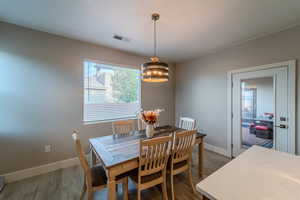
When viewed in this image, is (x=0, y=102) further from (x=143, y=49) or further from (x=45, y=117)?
(x=143, y=49)

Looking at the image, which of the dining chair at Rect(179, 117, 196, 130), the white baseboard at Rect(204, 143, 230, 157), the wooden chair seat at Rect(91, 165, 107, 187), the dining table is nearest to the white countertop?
the dining table

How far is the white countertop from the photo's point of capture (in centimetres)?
78

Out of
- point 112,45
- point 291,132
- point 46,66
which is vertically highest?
point 112,45

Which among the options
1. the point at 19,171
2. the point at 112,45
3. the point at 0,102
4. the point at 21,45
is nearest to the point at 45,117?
the point at 0,102

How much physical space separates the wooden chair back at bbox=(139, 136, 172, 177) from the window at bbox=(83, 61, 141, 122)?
1.99 metres

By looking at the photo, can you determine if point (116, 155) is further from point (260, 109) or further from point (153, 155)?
point (260, 109)

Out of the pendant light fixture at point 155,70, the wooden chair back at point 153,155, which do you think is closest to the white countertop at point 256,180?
the wooden chair back at point 153,155

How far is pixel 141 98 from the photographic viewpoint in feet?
12.7

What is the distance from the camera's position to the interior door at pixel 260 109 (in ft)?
8.05

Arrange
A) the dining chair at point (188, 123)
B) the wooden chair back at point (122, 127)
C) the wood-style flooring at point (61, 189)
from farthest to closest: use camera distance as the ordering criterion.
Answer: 1. the dining chair at point (188, 123)
2. the wooden chair back at point (122, 127)
3. the wood-style flooring at point (61, 189)

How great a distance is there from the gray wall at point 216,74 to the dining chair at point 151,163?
2.37m

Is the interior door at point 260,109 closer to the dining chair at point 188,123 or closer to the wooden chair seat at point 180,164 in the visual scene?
the dining chair at point 188,123

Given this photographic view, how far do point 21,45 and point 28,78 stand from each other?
589 mm

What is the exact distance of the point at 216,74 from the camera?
3.47 m
